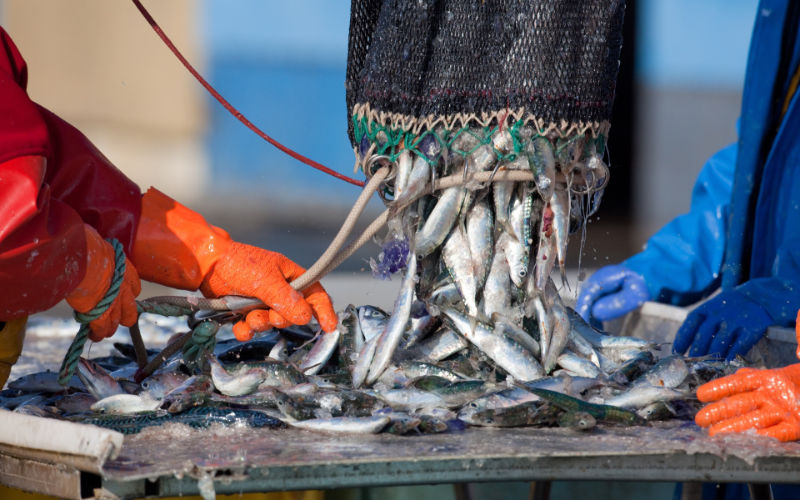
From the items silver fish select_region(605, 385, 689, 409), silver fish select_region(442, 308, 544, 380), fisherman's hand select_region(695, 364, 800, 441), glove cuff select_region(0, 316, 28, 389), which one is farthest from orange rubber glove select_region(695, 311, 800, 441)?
glove cuff select_region(0, 316, 28, 389)

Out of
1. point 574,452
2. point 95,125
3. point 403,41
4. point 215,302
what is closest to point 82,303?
point 215,302

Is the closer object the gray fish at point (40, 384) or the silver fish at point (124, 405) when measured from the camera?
the silver fish at point (124, 405)

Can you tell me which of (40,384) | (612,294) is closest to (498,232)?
(40,384)

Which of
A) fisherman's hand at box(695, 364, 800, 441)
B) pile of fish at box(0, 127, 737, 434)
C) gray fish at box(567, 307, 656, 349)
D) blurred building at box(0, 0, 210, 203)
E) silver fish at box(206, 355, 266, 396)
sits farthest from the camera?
blurred building at box(0, 0, 210, 203)

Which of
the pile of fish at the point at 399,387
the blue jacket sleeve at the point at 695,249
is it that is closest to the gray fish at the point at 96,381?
the pile of fish at the point at 399,387

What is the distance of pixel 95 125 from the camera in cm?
1750

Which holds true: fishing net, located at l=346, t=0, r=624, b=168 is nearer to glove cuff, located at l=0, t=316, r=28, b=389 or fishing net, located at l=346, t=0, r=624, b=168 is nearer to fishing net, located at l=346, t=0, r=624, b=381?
fishing net, located at l=346, t=0, r=624, b=381

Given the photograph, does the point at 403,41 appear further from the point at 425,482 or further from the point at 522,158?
the point at 425,482

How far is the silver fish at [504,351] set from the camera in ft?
8.61

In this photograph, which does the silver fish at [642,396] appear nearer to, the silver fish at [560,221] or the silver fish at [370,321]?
the silver fish at [560,221]

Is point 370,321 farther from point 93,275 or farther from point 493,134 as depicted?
point 93,275

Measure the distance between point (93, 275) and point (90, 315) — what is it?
14 cm

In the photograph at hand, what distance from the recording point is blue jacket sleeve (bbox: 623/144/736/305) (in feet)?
14.6

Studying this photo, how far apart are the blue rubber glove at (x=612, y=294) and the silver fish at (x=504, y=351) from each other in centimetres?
183
